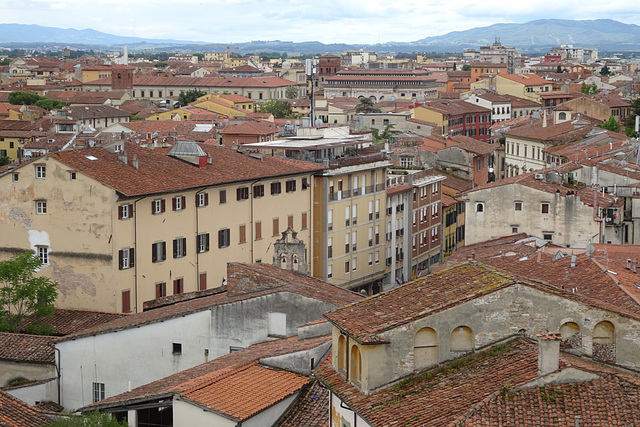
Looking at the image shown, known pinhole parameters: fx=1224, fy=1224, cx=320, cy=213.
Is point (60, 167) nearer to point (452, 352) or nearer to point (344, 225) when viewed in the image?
point (344, 225)

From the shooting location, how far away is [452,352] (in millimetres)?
17922

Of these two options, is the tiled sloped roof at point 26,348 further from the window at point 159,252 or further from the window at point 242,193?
the window at point 242,193

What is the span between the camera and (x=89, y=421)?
21.2m

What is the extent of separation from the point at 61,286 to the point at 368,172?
22146 mm

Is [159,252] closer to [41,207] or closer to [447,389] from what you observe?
[41,207]

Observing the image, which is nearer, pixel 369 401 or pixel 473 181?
pixel 369 401

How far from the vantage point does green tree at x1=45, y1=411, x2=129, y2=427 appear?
69.0ft

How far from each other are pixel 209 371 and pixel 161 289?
66.5ft

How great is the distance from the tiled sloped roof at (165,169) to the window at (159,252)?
79.2 inches

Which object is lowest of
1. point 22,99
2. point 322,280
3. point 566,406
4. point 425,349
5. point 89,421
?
point 322,280

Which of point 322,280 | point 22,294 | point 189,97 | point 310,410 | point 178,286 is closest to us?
point 310,410

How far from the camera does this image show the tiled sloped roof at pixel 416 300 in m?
17.9

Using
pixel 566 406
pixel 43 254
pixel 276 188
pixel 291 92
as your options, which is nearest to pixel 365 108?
pixel 291 92

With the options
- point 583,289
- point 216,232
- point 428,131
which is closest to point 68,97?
point 428,131
